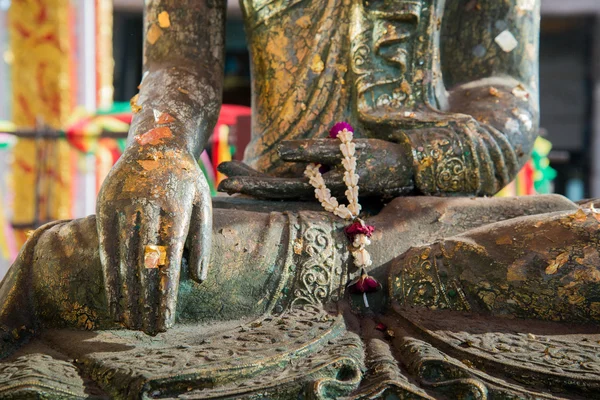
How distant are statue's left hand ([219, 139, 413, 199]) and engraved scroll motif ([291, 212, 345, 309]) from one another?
0.58 feet

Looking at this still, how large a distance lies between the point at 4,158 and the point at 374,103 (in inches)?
139

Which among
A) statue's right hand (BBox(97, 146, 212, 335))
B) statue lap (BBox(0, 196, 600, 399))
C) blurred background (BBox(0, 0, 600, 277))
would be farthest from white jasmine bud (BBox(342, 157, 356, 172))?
blurred background (BBox(0, 0, 600, 277))

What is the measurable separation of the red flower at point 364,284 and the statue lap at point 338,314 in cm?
2

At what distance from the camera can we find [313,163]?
1.68 m

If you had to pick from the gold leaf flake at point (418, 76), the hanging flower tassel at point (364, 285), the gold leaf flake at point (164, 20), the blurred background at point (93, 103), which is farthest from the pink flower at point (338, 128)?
the blurred background at point (93, 103)

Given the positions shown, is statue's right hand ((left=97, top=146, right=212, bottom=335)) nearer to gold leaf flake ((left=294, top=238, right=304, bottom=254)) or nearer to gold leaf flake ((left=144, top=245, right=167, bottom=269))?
gold leaf flake ((left=144, top=245, right=167, bottom=269))

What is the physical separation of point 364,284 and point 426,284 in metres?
0.11

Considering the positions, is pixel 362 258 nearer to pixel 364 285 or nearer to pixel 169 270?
pixel 364 285

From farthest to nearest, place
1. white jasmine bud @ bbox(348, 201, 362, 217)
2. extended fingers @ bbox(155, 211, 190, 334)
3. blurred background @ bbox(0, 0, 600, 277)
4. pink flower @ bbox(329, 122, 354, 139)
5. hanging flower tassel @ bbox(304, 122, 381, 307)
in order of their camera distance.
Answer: blurred background @ bbox(0, 0, 600, 277) → pink flower @ bbox(329, 122, 354, 139) → white jasmine bud @ bbox(348, 201, 362, 217) → hanging flower tassel @ bbox(304, 122, 381, 307) → extended fingers @ bbox(155, 211, 190, 334)

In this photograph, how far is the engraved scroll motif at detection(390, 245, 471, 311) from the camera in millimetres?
1403

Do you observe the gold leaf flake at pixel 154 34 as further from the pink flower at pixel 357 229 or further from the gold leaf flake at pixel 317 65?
the pink flower at pixel 357 229

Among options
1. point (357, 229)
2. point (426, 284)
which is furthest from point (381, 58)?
point (426, 284)

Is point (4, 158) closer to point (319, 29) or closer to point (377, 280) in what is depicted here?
point (319, 29)

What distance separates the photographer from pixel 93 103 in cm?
497
